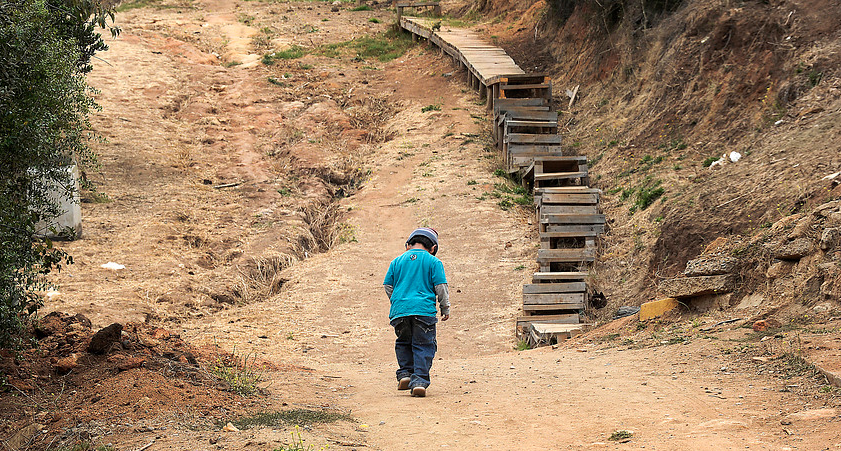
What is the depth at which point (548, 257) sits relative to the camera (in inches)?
507

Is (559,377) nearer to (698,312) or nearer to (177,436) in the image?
(698,312)

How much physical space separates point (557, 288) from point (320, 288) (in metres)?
4.24

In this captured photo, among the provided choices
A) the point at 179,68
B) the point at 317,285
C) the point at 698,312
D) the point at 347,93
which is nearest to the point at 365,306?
the point at 317,285

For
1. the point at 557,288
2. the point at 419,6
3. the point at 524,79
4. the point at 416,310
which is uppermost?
the point at 419,6

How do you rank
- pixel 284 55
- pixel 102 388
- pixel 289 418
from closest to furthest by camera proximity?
1. pixel 289 418
2. pixel 102 388
3. pixel 284 55

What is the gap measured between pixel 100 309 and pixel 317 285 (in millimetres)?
3549

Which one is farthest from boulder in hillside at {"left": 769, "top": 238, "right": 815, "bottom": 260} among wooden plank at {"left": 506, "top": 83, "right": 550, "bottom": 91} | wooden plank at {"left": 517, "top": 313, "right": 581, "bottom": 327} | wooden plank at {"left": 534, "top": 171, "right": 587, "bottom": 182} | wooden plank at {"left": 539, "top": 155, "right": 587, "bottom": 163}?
wooden plank at {"left": 506, "top": 83, "right": 550, "bottom": 91}

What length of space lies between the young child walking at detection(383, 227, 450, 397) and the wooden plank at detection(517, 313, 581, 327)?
14.0 feet

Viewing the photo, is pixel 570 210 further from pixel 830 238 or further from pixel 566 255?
pixel 830 238

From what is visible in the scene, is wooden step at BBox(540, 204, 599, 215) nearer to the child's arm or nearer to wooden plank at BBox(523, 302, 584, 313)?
wooden plank at BBox(523, 302, 584, 313)

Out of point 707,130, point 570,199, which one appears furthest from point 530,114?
point 707,130

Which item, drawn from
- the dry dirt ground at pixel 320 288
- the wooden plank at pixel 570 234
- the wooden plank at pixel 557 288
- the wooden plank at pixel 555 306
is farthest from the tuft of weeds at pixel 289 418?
the wooden plank at pixel 570 234

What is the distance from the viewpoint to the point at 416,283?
7.02m

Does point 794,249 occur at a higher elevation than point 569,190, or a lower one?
lower
